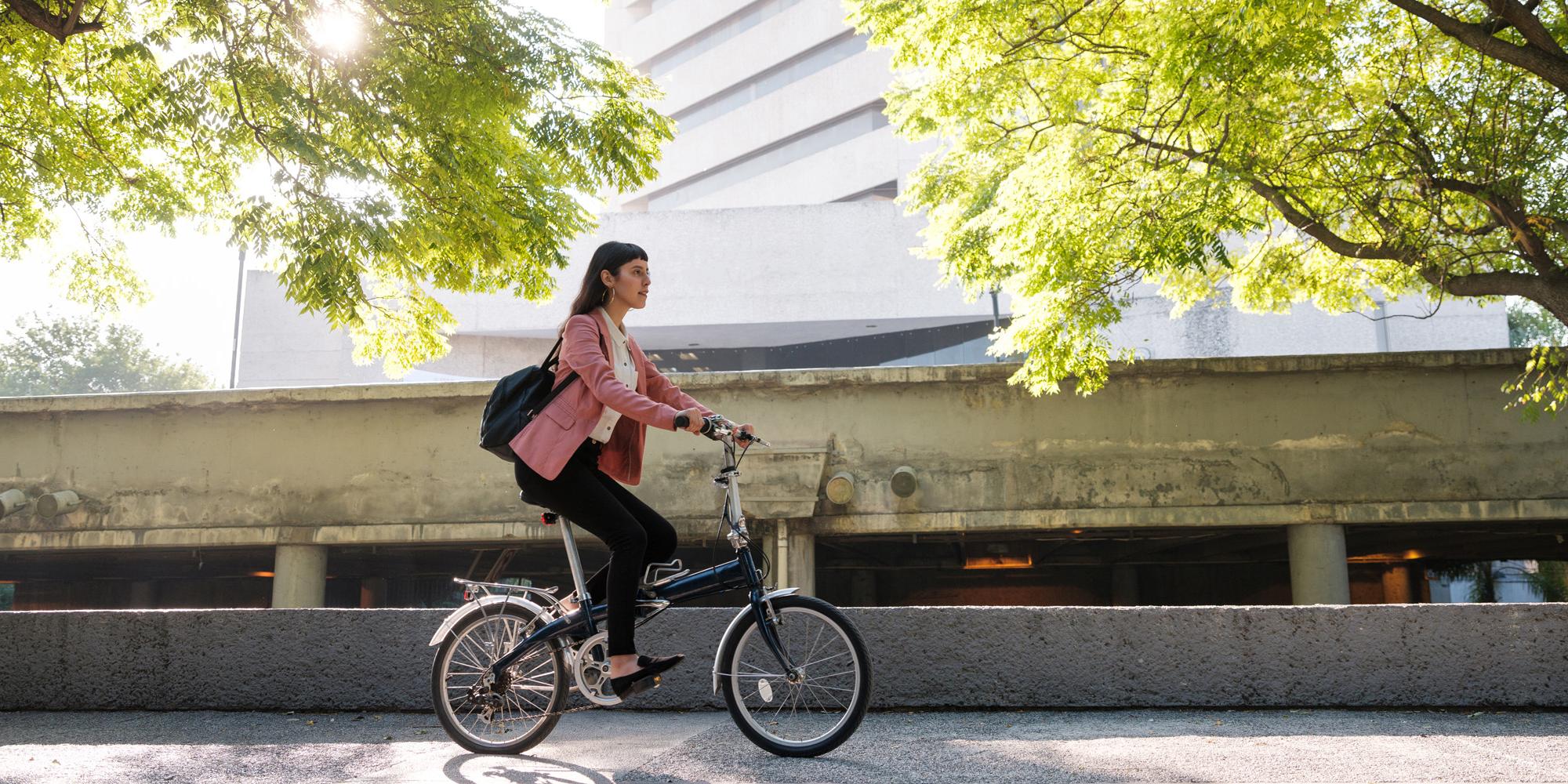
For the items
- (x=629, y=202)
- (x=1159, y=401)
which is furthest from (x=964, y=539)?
(x=629, y=202)

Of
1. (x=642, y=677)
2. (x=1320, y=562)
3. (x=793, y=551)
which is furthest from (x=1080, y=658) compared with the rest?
(x=1320, y=562)

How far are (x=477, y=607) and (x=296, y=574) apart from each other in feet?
42.5

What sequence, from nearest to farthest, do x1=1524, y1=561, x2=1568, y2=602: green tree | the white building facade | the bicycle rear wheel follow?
the bicycle rear wheel, x1=1524, y1=561, x2=1568, y2=602: green tree, the white building facade

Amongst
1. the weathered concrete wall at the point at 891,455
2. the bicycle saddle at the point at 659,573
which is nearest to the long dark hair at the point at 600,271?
the bicycle saddle at the point at 659,573

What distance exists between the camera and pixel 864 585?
73.7 ft

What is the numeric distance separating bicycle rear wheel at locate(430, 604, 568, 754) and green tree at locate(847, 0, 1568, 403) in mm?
8643

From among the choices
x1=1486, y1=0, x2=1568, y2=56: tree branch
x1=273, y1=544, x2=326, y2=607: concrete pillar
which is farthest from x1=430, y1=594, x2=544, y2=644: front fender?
x1=273, y1=544, x2=326, y2=607: concrete pillar

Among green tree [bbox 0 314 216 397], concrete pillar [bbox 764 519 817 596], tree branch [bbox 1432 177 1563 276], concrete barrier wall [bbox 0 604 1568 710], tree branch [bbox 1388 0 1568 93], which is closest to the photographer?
concrete barrier wall [bbox 0 604 1568 710]

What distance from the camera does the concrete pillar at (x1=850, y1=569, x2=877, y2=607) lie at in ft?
73.7

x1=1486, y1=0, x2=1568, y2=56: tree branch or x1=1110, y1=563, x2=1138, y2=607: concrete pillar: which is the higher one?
x1=1486, y1=0, x2=1568, y2=56: tree branch

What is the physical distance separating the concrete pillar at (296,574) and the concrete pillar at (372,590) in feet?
22.1

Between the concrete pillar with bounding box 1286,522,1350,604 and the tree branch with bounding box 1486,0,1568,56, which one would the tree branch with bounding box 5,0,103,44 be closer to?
the tree branch with bounding box 1486,0,1568,56

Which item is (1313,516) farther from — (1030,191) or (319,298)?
(319,298)

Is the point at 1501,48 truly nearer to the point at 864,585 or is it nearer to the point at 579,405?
the point at 579,405
